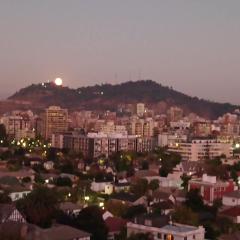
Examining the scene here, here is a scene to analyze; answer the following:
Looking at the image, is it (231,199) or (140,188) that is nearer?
(231,199)

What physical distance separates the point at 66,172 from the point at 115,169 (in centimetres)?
192

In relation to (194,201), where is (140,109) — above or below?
above

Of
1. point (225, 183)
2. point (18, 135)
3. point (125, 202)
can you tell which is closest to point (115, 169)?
point (225, 183)

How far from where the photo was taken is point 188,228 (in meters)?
7.19

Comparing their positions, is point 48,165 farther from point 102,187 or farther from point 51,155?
point 102,187

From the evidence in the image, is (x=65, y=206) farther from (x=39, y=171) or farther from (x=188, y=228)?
(x=39, y=171)

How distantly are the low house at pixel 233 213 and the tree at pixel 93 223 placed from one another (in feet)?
7.38

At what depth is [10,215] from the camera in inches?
282

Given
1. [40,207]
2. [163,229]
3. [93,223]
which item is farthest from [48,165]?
[163,229]

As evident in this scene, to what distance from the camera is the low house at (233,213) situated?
29.0 feet

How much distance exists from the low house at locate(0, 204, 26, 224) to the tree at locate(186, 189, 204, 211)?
3037 millimetres

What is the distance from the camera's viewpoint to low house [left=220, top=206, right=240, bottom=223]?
8.84m

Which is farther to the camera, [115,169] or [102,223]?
[115,169]

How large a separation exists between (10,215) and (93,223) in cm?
99
